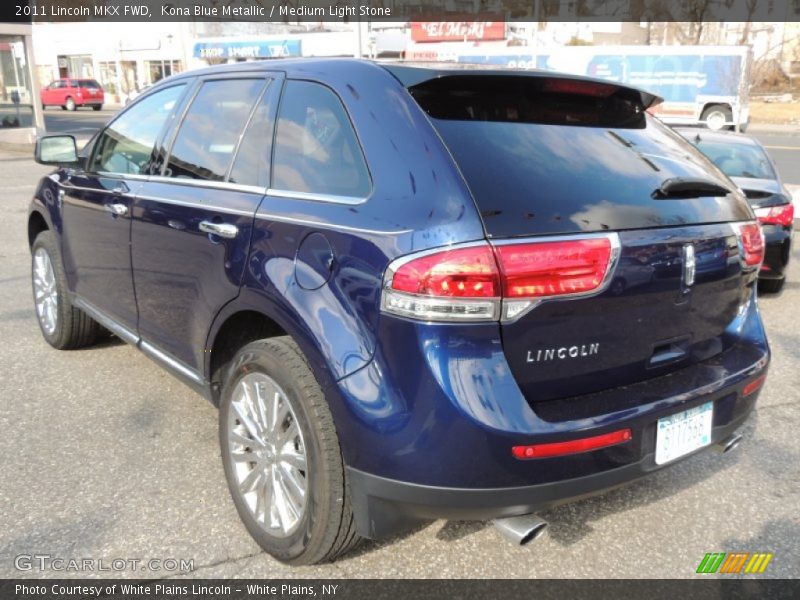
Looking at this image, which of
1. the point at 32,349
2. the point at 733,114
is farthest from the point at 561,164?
the point at 733,114

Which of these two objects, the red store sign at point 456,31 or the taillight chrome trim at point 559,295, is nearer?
the taillight chrome trim at point 559,295

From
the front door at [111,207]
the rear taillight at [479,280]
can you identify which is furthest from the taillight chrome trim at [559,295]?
the front door at [111,207]

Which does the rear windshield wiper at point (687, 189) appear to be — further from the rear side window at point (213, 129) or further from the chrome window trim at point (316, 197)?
the rear side window at point (213, 129)

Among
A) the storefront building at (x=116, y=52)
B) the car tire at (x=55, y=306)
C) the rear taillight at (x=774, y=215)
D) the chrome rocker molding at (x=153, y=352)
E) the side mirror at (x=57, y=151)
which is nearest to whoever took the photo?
the chrome rocker molding at (x=153, y=352)

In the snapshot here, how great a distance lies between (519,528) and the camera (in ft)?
7.40

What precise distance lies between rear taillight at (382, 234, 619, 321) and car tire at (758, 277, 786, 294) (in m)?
5.20

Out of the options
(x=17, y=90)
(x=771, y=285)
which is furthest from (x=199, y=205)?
(x=17, y=90)

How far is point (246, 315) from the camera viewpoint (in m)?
2.82

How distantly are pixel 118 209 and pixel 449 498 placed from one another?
243 centimetres

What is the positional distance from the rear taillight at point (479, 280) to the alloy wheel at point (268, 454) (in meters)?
0.66

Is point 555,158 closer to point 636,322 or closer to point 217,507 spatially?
point 636,322

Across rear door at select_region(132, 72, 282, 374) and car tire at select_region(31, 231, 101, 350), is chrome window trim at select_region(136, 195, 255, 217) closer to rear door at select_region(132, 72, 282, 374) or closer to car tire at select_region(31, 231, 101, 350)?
rear door at select_region(132, 72, 282, 374)

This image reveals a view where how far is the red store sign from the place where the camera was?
4441 cm

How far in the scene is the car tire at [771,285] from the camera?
21.4 ft
